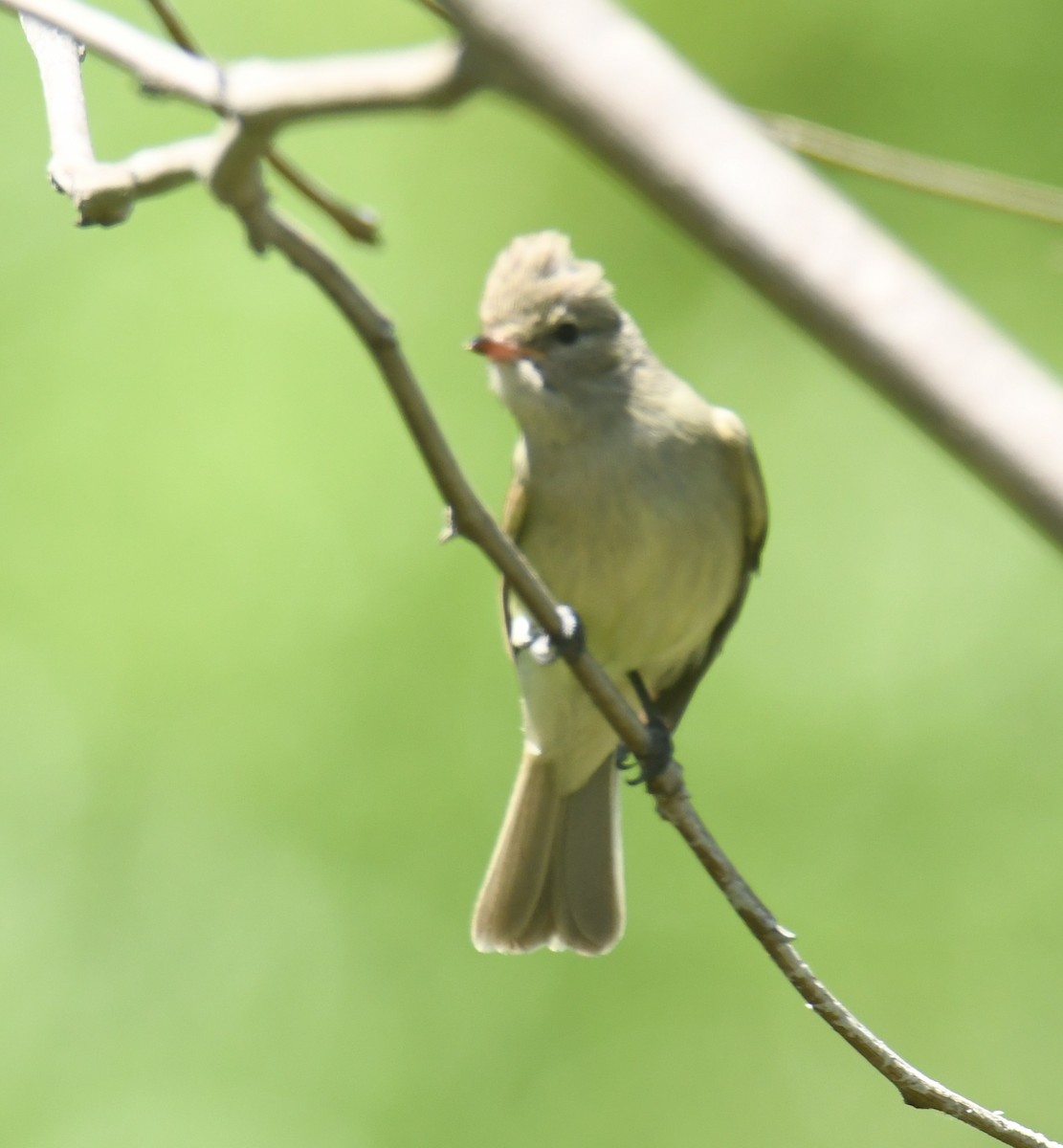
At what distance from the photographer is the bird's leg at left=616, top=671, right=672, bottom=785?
2543 millimetres

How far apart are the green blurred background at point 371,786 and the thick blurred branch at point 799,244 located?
413 cm

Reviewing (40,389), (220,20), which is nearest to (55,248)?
(40,389)

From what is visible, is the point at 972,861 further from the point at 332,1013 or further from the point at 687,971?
the point at 332,1013

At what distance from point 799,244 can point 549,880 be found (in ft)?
10.1

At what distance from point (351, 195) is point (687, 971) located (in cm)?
234

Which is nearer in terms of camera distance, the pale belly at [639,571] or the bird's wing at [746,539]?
the pale belly at [639,571]

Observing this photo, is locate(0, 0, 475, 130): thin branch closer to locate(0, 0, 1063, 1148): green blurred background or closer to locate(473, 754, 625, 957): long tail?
locate(473, 754, 625, 957): long tail

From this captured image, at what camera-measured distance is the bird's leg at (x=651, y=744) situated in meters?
2.54

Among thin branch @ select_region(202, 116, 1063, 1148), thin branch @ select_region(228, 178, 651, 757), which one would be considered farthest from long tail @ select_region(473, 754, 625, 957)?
thin branch @ select_region(228, 178, 651, 757)

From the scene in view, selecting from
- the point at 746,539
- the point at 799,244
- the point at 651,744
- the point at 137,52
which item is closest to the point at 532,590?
the point at 137,52

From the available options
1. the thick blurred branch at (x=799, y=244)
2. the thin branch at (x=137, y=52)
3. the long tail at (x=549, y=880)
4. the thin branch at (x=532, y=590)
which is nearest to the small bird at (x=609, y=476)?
the long tail at (x=549, y=880)

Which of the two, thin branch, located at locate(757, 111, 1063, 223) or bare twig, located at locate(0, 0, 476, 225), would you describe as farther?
thin branch, located at locate(757, 111, 1063, 223)

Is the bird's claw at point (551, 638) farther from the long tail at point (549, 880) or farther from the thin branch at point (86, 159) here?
the thin branch at point (86, 159)

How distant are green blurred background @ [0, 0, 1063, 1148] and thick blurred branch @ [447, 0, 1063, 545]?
163 inches
